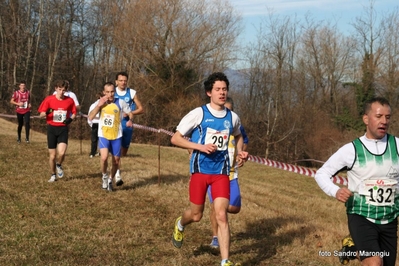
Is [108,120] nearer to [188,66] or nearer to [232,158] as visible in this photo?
[232,158]

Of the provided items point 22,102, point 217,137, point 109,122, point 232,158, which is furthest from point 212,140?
point 22,102

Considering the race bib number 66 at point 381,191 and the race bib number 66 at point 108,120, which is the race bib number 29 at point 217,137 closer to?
the race bib number 66 at point 381,191

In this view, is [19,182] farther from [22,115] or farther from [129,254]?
[22,115]

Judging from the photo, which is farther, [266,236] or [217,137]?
[266,236]

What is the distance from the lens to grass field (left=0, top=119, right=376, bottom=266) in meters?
6.40

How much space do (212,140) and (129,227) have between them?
2.62 meters

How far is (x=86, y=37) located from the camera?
5191 centimetres

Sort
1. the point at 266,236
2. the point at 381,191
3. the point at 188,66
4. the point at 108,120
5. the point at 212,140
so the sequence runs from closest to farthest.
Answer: the point at 381,191, the point at 212,140, the point at 266,236, the point at 108,120, the point at 188,66

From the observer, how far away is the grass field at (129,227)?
6.40 metres

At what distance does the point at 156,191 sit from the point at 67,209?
225 centimetres

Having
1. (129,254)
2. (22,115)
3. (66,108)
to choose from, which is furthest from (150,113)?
(129,254)

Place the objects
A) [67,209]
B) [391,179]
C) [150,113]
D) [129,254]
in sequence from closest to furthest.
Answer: [391,179]
[129,254]
[67,209]
[150,113]

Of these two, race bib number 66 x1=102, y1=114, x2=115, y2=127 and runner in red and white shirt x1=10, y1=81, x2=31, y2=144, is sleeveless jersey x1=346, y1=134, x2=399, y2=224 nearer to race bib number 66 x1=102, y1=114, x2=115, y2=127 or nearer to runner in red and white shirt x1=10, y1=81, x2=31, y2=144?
race bib number 66 x1=102, y1=114, x2=115, y2=127

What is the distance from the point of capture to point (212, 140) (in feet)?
19.1
